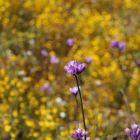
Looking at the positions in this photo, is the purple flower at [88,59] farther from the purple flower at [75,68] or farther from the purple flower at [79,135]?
the purple flower at [79,135]

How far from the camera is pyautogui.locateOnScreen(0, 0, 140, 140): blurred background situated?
310cm

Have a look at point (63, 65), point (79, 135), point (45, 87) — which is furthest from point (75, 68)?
point (63, 65)

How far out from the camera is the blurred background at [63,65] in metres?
3.10

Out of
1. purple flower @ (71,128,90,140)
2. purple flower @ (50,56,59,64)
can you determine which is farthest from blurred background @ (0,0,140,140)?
purple flower @ (71,128,90,140)

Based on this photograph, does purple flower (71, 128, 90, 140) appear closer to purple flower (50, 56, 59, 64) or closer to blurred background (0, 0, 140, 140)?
blurred background (0, 0, 140, 140)

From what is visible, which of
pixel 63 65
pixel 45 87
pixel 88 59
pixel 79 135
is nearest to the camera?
pixel 79 135

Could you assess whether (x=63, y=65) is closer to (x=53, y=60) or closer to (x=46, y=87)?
(x=53, y=60)

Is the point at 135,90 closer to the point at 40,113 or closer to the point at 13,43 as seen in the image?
the point at 40,113

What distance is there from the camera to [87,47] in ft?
14.0

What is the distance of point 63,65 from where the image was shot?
3.89 m

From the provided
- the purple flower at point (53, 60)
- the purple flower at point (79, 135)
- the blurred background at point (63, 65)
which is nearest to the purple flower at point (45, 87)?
the blurred background at point (63, 65)

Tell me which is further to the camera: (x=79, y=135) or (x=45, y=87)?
(x=45, y=87)

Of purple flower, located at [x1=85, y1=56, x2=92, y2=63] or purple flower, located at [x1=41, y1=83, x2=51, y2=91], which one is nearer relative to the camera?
purple flower, located at [x1=41, y1=83, x2=51, y2=91]

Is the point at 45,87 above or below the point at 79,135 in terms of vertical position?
below
